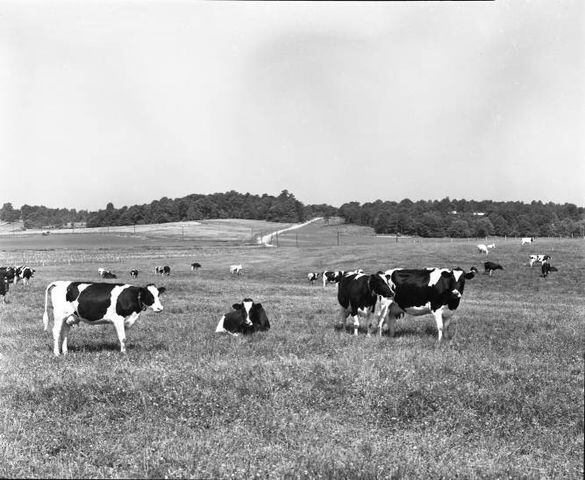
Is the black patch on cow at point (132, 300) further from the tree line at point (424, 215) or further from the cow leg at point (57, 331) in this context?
the tree line at point (424, 215)

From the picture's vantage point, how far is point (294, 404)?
8.05 m

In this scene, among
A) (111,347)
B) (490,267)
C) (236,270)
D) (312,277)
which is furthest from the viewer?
(236,270)

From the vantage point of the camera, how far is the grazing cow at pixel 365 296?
15.3 m

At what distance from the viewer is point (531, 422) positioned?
7402 mm

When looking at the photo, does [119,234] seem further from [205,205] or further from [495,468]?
[495,468]

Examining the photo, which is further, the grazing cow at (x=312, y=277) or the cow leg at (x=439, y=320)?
the grazing cow at (x=312, y=277)

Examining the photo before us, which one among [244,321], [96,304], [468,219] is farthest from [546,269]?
[468,219]

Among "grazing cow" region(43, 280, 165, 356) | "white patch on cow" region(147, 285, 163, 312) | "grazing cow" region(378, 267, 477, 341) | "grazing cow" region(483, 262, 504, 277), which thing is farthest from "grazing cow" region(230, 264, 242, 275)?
"grazing cow" region(43, 280, 165, 356)

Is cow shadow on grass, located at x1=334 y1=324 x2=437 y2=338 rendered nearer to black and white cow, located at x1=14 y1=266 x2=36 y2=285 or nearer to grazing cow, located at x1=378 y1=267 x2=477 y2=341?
grazing cow, located at x1=378 y1=267 x2=477 y2=341

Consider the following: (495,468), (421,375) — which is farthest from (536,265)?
(495,468)

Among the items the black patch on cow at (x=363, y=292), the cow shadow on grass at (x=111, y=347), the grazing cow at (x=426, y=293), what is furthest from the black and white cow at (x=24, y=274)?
the grazing cow at (x=426, y=293)

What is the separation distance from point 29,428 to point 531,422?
23.1ft

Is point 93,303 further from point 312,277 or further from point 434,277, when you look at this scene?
point 312,277

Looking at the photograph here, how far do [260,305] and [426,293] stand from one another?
194 inches
